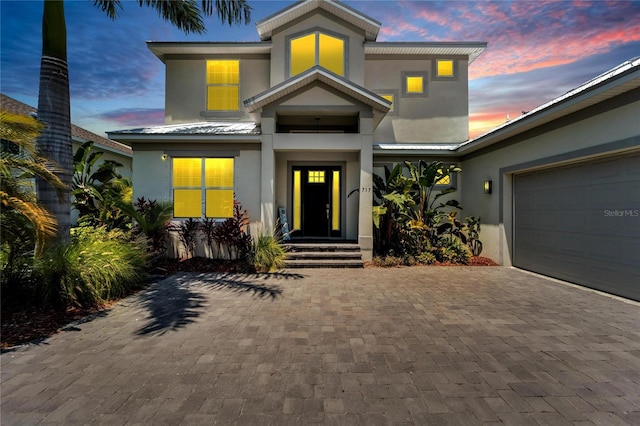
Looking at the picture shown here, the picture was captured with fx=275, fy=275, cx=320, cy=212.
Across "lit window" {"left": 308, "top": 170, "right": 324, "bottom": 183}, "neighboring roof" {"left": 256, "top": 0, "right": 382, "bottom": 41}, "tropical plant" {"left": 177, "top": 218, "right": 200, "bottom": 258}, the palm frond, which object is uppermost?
"neighboring roof" {"left": 256, "top": 0, "right": 382, "bottom": 41}

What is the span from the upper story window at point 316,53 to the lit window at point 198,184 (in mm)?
5127

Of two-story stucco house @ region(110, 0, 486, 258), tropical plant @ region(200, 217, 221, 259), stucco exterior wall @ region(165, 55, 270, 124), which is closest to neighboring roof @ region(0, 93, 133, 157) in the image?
stucco exterior wall @ region(165, 55, 270, 124)

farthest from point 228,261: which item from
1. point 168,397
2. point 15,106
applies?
point 15,106

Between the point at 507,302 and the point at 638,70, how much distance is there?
4490mm

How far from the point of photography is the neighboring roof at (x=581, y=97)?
15.6 feet

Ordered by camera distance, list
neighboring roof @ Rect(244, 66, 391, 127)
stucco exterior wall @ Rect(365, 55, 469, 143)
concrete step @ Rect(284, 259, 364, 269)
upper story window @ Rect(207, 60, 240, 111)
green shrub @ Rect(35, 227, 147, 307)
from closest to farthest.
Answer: green shrub @ Rect(35, 227, 147, 307) < concrete step @ Rect(284, 259, 364, 269) < neighboring roof @ Rect(244, 66, 391, 127) < upper story window @ Rect(207, 60, 240, 111) < stucco exterior wall @ Rect(365, 55, 469, 143)

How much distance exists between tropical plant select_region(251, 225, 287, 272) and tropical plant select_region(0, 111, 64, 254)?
14.4ft

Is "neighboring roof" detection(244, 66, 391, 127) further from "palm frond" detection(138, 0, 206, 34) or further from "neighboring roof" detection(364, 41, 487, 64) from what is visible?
"neighboring roof" detection(364, 41, 487, 64)

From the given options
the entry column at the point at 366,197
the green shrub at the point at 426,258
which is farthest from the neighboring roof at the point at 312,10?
the green shrub at the point at 426,258

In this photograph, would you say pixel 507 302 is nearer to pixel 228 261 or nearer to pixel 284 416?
pixel 284 416

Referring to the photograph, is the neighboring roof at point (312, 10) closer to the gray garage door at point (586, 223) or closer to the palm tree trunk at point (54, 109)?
the palm tree trunk at point (54, 109)

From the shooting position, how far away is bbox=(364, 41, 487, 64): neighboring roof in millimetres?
11571

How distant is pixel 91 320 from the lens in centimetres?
450

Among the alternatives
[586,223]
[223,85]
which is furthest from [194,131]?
[586,223]
